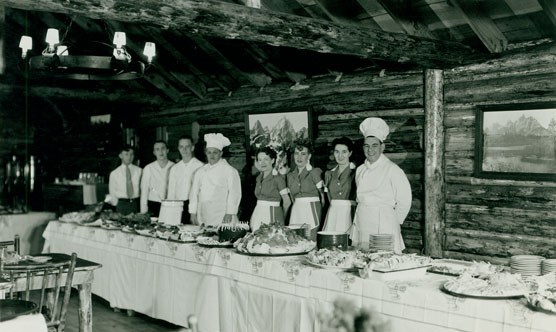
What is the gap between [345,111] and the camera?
7832 mm

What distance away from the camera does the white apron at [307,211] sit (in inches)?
279

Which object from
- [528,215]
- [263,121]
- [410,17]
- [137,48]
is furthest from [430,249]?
[137,48]

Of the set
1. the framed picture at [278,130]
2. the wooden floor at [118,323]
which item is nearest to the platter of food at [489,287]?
the wooden floor at [118,323]

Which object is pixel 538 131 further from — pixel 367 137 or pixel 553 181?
pixel 367 137

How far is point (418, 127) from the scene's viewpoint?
700 cm

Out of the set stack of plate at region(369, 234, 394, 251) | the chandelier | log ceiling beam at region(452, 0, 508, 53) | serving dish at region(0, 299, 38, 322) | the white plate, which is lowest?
serving dish at region(0, 299, 38, 322)

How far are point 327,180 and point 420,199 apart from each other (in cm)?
105

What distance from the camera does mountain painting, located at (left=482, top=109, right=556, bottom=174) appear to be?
19.4 ft

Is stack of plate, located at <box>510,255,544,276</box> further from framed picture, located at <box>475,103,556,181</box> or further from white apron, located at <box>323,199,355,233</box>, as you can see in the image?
white apron, located at <box>323,199,355,233</box>

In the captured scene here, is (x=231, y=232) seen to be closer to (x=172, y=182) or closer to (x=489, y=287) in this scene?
(x=489, y=287)

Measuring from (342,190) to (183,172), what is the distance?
110 inches

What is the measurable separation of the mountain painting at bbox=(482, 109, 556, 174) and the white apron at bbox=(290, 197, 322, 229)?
184 cm

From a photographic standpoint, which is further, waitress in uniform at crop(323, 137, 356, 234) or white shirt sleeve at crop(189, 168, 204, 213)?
white shirt sleeve at crop(189, 168, 204, 213)

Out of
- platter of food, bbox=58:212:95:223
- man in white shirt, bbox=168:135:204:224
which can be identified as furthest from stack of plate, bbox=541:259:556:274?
platter of food, bbox=58:212:95:223
